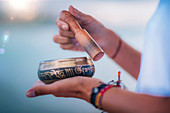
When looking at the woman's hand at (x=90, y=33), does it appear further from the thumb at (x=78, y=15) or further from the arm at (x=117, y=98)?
the arm at (x=117, y=98)

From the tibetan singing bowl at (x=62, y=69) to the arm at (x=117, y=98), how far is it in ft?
0.13

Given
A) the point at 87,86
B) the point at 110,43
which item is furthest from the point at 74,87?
the point at 110,43

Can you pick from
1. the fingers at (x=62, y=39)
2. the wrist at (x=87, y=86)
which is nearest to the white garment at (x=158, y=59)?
the wrist at (x=87, y=86)

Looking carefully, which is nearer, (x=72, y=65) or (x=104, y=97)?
(x=104, y=97)

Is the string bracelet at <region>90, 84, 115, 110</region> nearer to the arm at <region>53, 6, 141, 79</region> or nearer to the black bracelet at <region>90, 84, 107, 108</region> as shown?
the black bracelet at <region>90, 84, 107, 108</region>

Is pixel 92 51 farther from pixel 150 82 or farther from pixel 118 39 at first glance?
pixel 118 39

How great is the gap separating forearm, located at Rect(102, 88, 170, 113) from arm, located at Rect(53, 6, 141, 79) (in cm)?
42

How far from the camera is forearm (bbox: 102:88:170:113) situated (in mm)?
500

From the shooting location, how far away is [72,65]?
681 mm

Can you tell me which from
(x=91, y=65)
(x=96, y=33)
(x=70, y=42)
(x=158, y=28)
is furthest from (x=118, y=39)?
(x=158, y=28)

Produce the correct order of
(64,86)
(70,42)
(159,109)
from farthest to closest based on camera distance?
1. (70,42)
2. (64,86)
3. (159,109)

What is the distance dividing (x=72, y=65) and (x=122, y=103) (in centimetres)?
23

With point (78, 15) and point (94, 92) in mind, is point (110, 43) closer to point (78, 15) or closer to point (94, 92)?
point (78, 15)

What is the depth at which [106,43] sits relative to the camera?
102cm
